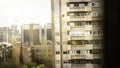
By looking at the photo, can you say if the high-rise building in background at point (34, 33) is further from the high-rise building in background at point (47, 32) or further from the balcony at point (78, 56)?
the balcony at point (78, 56)

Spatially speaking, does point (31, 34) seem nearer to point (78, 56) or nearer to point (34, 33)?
point (34, 33)

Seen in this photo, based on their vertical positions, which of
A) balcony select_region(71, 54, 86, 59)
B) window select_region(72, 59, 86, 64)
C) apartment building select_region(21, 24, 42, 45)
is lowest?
window select_region(72, 59, 86, 64)

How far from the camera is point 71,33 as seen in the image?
1.84 meters

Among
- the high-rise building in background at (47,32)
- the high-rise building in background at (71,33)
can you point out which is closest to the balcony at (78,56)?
the high-rise building in background at (71,33)

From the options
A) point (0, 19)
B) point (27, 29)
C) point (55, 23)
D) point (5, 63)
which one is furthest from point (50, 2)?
point (5, 63)

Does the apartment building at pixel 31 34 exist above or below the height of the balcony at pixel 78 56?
above

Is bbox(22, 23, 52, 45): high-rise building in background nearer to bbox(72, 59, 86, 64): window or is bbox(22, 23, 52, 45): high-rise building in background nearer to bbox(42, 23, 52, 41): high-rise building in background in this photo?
bbox(42, 23, 52, 41): high-rise building in background

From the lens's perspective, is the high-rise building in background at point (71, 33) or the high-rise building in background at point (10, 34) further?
the high-rise building in background at point (10, 34)

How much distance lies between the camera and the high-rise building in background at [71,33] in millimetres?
1690

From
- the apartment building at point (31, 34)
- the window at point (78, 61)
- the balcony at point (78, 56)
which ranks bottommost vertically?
the window at point (78, 61)

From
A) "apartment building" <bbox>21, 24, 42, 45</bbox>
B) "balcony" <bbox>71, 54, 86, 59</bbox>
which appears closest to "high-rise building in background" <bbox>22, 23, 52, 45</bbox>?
"apartment building" <bbox>21, 24, 42, 45</bbox>

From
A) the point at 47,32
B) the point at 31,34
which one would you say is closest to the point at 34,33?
the point at 31,34

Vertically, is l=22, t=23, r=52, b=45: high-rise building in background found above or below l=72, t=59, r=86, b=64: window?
above

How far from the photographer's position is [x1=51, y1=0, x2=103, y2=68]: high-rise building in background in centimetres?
169
